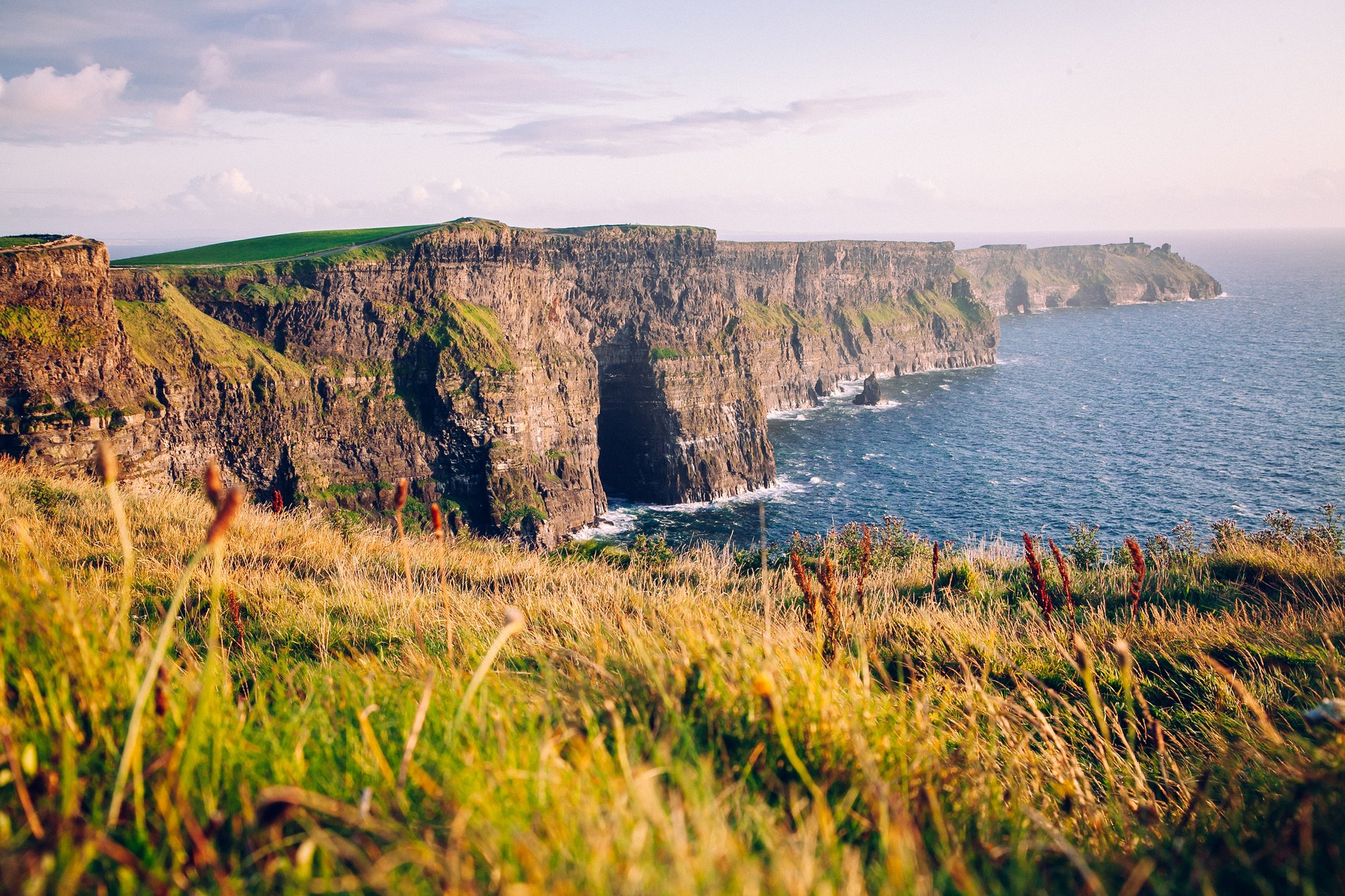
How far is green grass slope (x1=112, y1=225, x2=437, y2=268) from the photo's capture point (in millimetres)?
52969

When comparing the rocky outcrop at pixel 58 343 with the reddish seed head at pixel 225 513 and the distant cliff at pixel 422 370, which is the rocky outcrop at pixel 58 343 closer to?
the distant cliff at pixel 422 370

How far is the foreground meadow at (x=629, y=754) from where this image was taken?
89.3 inches

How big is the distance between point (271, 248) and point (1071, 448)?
8216 centimetres

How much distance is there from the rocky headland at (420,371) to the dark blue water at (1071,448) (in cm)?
862

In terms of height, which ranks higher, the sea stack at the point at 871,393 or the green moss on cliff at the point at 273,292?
the green moss on cliff at the point at 273,292

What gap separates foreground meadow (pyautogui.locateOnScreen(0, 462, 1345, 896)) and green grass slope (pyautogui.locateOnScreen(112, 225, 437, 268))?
55744 mm

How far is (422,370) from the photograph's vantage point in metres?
54.8

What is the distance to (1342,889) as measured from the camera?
258 centimetres

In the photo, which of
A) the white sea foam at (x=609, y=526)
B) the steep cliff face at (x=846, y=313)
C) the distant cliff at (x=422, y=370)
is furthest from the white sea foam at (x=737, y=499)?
the steep cliff face at (x=846, y=313)

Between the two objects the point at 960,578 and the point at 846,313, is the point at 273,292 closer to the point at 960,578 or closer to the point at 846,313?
the point at 960,578

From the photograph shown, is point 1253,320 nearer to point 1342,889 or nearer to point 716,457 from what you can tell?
point 716,457

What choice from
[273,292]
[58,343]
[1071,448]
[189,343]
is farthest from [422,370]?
[1071,448]

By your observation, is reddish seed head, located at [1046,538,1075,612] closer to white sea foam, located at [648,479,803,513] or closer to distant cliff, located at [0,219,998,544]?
distant cliff, located at [0,219,998,544]

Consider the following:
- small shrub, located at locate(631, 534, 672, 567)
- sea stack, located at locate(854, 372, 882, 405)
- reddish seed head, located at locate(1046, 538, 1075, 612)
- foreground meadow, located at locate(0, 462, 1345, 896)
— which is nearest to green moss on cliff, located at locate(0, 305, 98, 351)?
small shrub, located at locate(631, 534, 672, 567)
